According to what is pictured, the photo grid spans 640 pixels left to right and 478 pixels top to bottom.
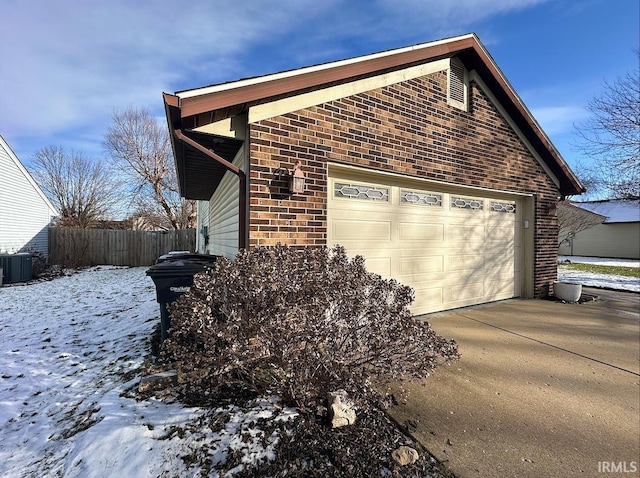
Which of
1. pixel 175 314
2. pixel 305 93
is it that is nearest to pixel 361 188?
pixel 305 93

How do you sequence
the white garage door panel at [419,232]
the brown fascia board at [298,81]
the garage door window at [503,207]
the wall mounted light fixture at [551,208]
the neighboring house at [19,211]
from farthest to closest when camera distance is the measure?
the neighboring house at [19,211] → the wall mounted light fixture at [551,208] → the garage door window at [503,207] → the white garage door panel at [419,232] → the brown fascia board at [298,81]

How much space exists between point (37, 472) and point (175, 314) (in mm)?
1248

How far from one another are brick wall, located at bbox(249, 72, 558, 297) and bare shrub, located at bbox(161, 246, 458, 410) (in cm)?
122

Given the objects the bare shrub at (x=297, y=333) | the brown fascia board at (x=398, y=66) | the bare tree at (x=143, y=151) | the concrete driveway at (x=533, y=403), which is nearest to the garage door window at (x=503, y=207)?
the brown fascia board at (x=398, y=66)

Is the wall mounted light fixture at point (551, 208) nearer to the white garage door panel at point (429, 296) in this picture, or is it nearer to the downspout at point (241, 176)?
the white garage door panel at point (429, 296)

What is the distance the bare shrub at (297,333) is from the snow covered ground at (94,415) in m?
0.36

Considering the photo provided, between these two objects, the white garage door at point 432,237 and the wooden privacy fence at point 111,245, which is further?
the wooden privacy fence at point 111,245

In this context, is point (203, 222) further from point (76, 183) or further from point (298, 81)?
point (76, 183)

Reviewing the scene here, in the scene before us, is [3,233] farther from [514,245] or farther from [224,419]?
[514,245]

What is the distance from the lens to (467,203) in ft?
19.6

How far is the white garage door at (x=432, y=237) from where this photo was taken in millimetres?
4578

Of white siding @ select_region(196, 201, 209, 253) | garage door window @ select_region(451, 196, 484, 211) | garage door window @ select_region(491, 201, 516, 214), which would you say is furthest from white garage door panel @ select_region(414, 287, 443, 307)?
white siding @ select_region(196, 201, 209, 253)

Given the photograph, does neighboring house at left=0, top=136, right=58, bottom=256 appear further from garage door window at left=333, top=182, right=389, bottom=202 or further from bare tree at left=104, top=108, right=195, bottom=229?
garage door window at left=333, top=182, right=389, bottom=202

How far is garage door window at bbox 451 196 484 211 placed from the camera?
5797 millimetres
